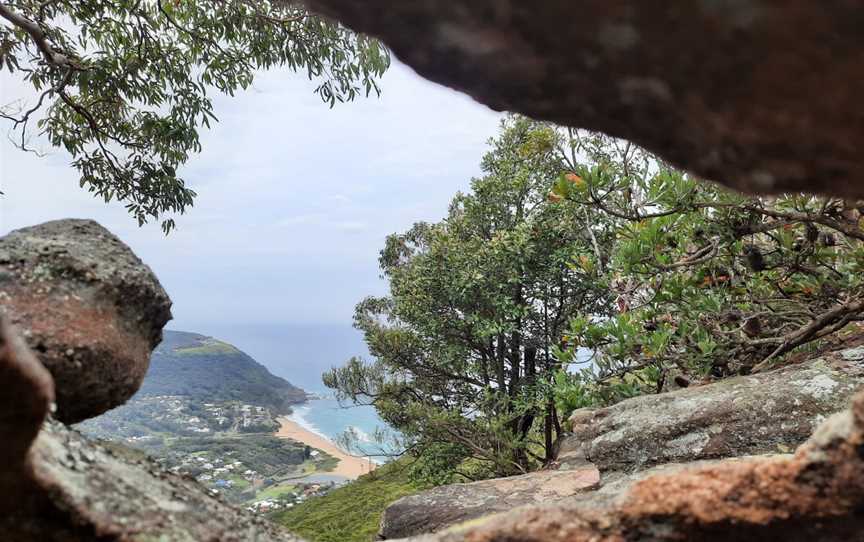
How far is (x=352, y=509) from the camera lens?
1830 cm

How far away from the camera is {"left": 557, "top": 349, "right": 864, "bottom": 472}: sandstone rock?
3.78m

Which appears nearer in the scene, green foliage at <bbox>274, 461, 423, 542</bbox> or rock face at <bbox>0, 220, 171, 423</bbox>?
rock face at <bbox>0, 220, 171, 423</bbox>

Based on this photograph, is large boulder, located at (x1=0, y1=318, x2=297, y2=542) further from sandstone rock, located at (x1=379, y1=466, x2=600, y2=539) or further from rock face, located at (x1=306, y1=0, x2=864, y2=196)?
sandstone rock, located at (x1=379, y1=466, x2=600, y2=539)

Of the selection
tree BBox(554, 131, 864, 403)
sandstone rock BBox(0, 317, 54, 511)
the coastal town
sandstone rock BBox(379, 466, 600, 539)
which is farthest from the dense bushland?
the coastal town

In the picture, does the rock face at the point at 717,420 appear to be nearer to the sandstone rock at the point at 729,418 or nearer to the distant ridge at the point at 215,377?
the sandstone rock at the point at 729,418

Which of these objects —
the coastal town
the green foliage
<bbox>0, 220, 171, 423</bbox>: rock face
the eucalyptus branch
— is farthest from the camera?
the coastal town

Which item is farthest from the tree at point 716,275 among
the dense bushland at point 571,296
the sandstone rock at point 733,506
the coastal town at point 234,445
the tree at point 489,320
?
the coastal town at point 234,445

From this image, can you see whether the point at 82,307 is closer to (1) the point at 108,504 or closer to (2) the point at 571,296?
(1) the point at 108,504

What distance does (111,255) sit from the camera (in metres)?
2.60

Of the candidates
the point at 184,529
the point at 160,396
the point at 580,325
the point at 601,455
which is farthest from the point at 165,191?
the point at 160,396

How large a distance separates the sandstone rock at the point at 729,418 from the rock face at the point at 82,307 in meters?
3.29

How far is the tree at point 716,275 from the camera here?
4320 mm

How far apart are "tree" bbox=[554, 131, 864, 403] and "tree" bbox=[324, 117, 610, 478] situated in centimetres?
450

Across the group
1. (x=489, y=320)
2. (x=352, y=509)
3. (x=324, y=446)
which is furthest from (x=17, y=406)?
(x=324, y=446)
